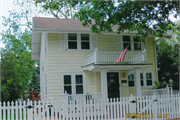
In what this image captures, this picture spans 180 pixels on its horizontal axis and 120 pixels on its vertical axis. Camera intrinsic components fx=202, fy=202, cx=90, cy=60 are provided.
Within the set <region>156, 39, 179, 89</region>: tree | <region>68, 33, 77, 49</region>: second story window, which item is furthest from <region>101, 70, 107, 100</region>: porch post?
<region>156, 39, 179, 89</region>: tree

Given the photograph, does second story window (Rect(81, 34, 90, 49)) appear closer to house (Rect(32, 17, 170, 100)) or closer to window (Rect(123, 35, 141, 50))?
house (Rect(32, 17, 170, 100))

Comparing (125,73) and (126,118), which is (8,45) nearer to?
(125,73)

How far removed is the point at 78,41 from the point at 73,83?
10.1 ft

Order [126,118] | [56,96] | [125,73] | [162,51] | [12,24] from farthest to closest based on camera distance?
[12,24], [162,51], [125,73], [56,96], [126,118]

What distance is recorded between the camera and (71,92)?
1407 centimetres

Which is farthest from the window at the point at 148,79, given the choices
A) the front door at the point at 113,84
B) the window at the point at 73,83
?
the window at the point at 73,83

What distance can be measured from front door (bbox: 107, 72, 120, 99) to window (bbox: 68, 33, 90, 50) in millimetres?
2695

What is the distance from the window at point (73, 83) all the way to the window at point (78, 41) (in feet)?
6.72

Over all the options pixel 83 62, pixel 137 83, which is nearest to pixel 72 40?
pixel 83 62

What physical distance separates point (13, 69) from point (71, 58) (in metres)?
8.99

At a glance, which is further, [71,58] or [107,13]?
[71,58]

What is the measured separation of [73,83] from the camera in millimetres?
14164

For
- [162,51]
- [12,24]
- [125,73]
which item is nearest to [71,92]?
[125,73]

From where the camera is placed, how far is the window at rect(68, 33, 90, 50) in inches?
576
